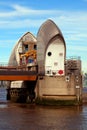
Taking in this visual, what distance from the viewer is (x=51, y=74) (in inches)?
2852

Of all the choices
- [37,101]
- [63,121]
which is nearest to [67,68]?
[37,101]

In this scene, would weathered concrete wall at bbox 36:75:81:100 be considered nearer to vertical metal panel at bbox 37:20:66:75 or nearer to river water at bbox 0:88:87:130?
vertical metal panel at bbox 37:20:66:75

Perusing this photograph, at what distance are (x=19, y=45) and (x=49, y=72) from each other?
21450mm

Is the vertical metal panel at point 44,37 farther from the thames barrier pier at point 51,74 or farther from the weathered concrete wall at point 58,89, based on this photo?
the weathered concrete wall at point 58,89

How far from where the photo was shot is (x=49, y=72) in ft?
239

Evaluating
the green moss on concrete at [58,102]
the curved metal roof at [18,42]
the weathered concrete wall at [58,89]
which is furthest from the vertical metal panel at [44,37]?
the curved metal roof at [18,42]

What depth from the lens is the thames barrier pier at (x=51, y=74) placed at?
225 ft

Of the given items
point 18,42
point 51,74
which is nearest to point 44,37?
point 51,74

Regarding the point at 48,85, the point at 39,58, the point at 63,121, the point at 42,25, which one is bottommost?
the point at 63,121

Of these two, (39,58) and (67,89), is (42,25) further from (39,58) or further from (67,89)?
(67,89)

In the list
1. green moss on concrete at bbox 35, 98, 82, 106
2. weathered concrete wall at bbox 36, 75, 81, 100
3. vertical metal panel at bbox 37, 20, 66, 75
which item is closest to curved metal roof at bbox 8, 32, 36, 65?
vertical metal panel at bbox 37, 20, 66, 75

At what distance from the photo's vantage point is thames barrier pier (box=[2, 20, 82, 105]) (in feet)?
225

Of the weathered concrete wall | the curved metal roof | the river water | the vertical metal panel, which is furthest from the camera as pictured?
the curved metal roof

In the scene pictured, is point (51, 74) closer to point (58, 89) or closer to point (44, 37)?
point (58, 89)
